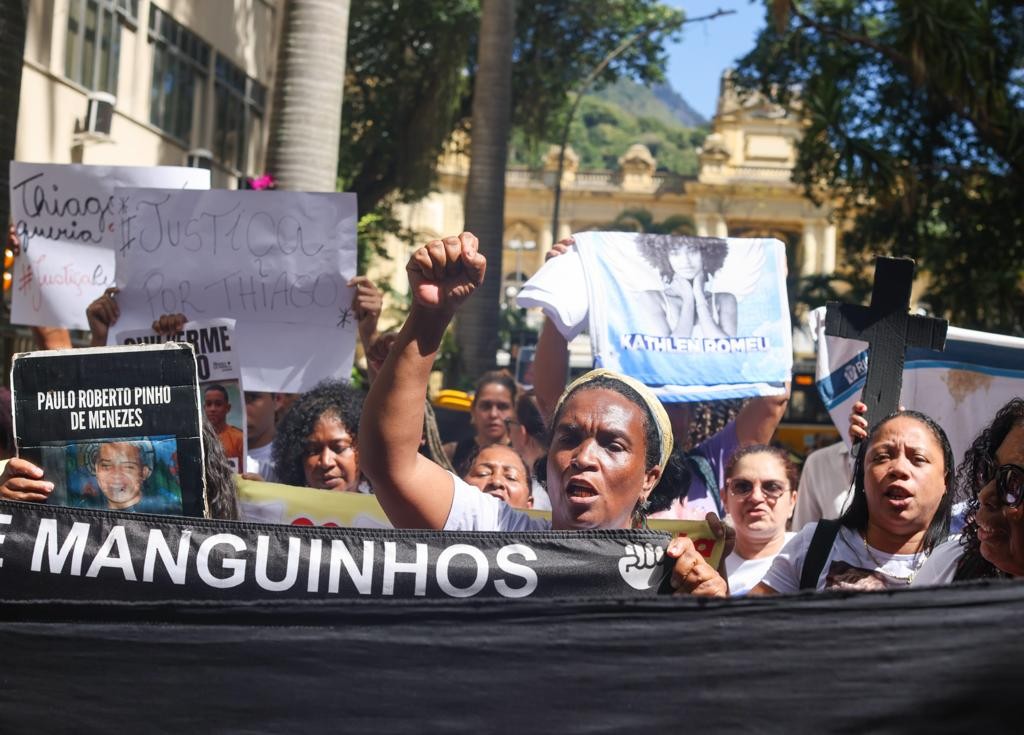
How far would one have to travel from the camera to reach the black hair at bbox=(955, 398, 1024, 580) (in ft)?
9.99

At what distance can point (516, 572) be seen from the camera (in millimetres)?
2623

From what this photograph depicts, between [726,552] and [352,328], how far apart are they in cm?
275

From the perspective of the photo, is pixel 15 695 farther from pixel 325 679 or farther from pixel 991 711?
pixel 991 711

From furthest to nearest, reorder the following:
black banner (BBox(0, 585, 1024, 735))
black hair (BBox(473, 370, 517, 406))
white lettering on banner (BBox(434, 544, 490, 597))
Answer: black hair (BBox(473, 370, 517, 406)) → white lettering on banner (BBox(434, 544, 490, 597)) → black banner (BBox(0, 585, 1024, 735))

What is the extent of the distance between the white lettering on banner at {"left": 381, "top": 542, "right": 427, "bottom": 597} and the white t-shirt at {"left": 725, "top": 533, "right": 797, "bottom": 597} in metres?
1.86

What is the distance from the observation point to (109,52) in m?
16.2

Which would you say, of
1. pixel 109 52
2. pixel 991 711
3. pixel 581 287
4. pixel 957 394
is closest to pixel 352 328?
pixel 581 287

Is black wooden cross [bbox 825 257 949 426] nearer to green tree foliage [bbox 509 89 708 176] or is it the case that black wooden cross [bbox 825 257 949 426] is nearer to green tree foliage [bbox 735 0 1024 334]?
green tree foliage [bbox 735 0 1024 334]

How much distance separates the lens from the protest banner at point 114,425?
2961 mm

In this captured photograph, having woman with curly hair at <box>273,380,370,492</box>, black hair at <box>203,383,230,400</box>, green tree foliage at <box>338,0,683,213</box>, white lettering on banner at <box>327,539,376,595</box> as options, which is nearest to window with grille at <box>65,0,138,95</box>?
green tree foliage at <box>338,0,683,213</box>

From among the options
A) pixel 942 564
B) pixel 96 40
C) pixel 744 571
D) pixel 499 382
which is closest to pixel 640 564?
pixel 942 564

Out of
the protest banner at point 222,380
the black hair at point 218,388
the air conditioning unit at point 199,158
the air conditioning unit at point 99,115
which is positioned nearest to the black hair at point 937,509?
the protest banner at point 222,380

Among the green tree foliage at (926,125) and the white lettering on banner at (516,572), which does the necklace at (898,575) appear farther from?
the green tree foliage at (926,125)

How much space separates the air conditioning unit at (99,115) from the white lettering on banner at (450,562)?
42.2 feet
